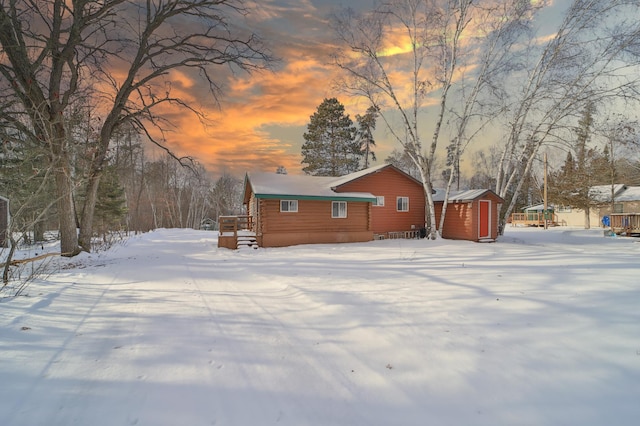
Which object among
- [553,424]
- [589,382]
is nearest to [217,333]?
[553,424]

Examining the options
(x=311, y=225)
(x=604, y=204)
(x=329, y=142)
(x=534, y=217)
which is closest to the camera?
(x=311, y=225)

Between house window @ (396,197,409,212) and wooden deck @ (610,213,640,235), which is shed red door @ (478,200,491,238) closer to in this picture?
house window @ (396,197,409,212)

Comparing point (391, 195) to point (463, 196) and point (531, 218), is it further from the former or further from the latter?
point (531, 218)

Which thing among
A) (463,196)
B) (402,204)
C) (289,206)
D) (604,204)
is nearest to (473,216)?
(463,196)

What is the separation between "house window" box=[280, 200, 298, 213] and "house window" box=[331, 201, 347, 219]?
213 centimetres

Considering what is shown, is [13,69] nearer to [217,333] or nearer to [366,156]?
[217,333]

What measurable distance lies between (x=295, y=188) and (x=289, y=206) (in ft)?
4.01

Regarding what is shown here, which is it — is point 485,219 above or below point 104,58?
below

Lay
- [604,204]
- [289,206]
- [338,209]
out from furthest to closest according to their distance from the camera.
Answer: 1. [604,204]
2. [338,209]
3. [289,206]

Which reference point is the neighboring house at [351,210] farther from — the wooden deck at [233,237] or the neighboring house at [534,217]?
the neighboring house at [534,217]

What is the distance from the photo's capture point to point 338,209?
54.8 ft

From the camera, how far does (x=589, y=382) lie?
2736mm

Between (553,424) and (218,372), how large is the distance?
284 centimetres

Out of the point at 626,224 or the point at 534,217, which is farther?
the point at 534,217
